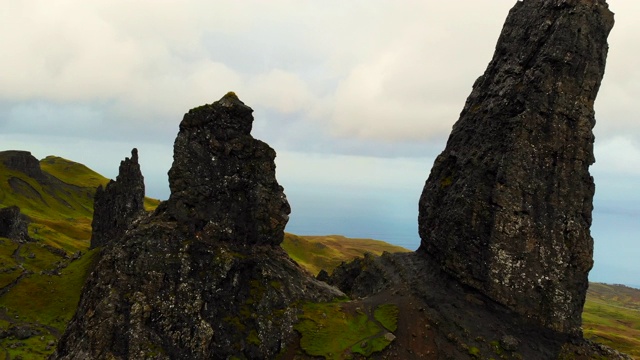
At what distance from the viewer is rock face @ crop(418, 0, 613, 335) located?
48.0 meters

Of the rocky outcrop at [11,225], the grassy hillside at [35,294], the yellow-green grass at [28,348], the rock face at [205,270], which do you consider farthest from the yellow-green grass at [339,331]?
the rocky outcrop at [11,225]

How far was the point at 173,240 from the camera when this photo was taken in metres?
46.8

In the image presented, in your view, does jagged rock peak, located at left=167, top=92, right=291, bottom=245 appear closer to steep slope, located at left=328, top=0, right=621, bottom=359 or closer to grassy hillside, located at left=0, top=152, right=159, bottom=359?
steep slope, located at left=328, top=0, right=621, bottom=359

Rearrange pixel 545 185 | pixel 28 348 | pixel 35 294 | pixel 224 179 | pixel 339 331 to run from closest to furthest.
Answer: pixel 339 331 → pixel 545 185 → pixel 224 179 → pixel 28 348 → pixel 35 294

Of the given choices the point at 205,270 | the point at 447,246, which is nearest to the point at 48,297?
the point at 205,270

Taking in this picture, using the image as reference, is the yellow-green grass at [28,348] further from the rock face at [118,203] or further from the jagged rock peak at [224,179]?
the jagged rock peak at [224,179]

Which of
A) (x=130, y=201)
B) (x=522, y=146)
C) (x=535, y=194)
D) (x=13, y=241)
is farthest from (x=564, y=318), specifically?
(x=13, y=241)

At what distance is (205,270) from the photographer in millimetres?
46562

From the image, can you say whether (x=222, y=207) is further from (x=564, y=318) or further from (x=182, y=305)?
(x=564, y=318)

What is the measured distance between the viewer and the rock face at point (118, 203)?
104250mm

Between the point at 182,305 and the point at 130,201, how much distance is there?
7069cm

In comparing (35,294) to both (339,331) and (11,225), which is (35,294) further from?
(339,331)

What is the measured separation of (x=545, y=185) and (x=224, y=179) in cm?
3881

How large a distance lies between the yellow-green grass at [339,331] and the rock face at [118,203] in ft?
233
